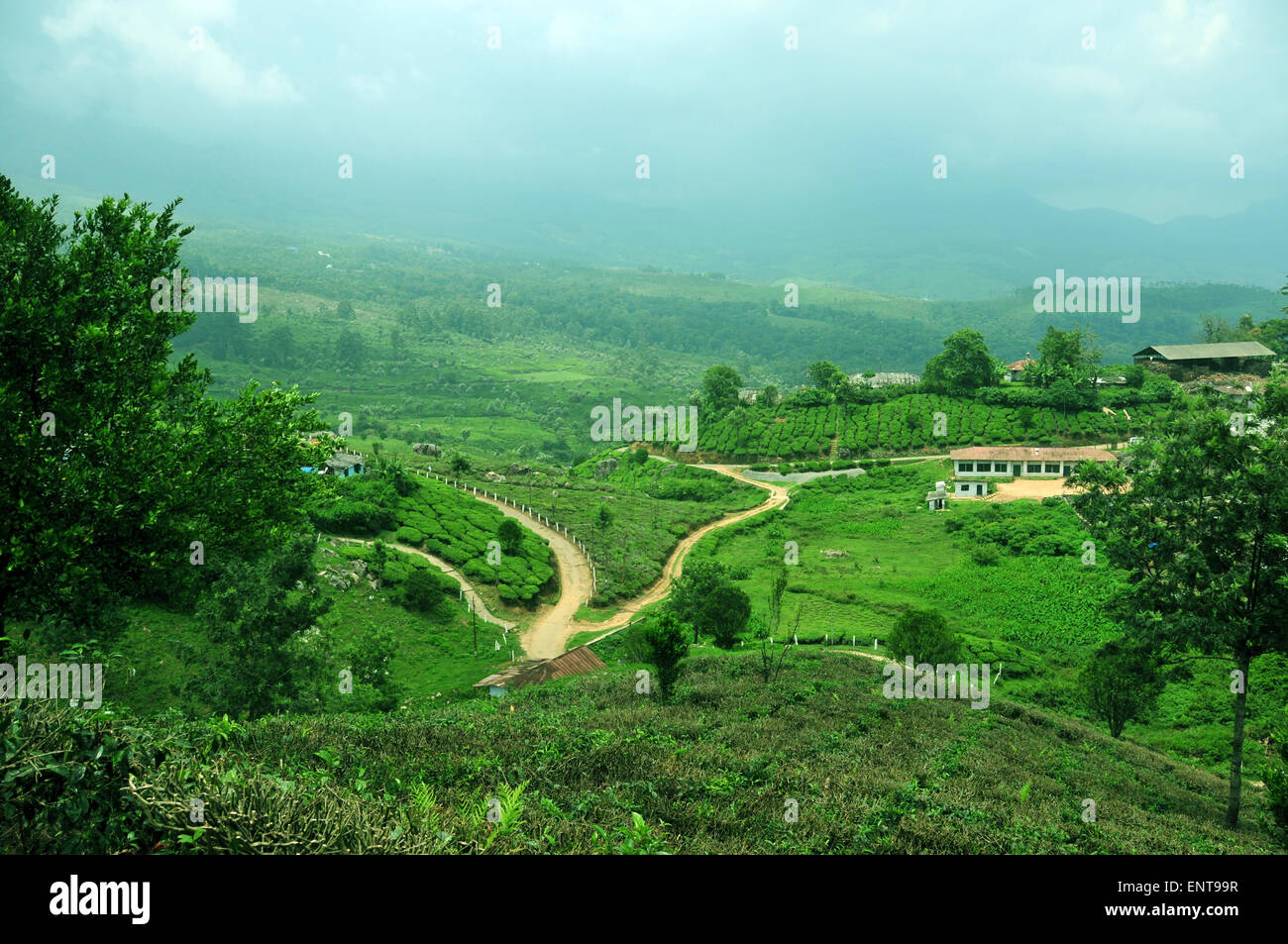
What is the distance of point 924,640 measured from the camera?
25.0 meters

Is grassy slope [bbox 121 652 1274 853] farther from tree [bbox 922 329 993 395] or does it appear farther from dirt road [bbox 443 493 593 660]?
tree [bbox 922 329 993 395]

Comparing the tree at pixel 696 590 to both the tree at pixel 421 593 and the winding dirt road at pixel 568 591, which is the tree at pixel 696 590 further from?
the tree at pixel 421 593

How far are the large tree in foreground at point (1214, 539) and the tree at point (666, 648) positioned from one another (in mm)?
9602

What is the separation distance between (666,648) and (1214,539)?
11.5 meters

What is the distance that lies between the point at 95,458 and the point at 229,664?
9715 mm

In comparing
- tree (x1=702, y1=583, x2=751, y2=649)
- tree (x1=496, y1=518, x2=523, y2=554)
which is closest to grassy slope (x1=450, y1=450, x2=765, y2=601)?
tree (x1=496, y1=518, x2=523, y2=554)

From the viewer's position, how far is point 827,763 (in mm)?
11617

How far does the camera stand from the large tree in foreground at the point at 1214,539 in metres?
14.4

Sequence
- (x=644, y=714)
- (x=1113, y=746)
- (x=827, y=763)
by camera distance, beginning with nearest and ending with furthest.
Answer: (x=827, y=763)
(x=644, y=714)
(x=1113, y=746)

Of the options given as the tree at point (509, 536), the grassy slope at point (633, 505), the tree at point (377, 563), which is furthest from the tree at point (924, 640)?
the tree at point (377, 563)

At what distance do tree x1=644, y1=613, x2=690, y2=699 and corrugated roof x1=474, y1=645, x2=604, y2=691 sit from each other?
886cm
